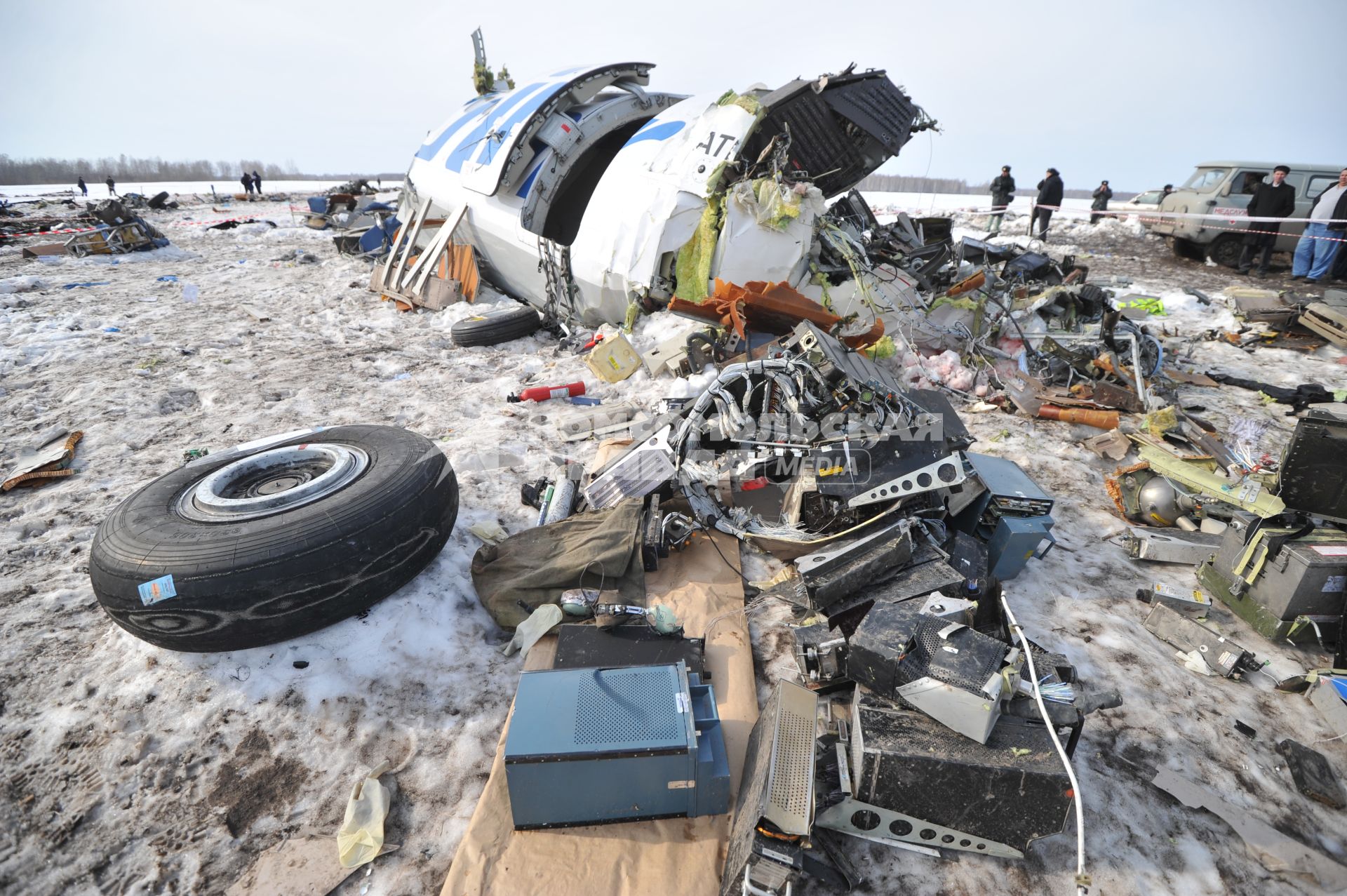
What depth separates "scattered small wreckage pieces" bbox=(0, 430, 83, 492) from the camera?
14.4ft

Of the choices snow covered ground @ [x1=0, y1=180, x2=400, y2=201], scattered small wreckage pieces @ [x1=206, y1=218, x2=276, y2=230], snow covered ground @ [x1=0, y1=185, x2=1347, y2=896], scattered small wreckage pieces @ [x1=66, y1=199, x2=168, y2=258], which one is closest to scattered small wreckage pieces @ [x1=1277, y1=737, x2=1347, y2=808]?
snow covered ground @ [x1=0, y1=185, x2=1347, y2=896]

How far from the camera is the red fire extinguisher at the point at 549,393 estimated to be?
6.06 meters

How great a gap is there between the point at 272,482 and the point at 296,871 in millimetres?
2240

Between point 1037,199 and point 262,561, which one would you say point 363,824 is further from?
point 1037,199

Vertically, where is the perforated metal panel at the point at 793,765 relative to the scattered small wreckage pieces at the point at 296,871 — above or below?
above

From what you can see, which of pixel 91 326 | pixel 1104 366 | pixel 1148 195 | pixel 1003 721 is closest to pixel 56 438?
pixel 91 326

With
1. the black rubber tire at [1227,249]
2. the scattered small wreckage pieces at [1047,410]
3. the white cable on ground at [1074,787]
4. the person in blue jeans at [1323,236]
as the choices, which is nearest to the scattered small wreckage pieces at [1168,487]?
the scattered small wreckage pieces at [1047,410]

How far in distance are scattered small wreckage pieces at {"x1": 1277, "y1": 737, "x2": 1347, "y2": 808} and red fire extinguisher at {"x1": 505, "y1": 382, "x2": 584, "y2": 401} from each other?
556 centimetres

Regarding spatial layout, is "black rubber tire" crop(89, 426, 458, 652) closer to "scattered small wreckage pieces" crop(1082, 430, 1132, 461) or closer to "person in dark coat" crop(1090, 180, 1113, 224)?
"scattered small wreckage pieces" crop(1082, 430, 1132, 461)

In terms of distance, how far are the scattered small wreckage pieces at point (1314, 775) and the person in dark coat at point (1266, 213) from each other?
13.7 meters

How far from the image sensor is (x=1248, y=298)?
8.88 meters

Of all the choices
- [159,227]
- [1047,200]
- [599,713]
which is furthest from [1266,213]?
[159,227]

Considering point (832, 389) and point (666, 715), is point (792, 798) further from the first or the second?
point (832, 389)

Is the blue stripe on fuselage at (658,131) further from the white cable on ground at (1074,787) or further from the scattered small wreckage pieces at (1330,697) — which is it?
the scattered small wreckage pieces at (1330,697)
